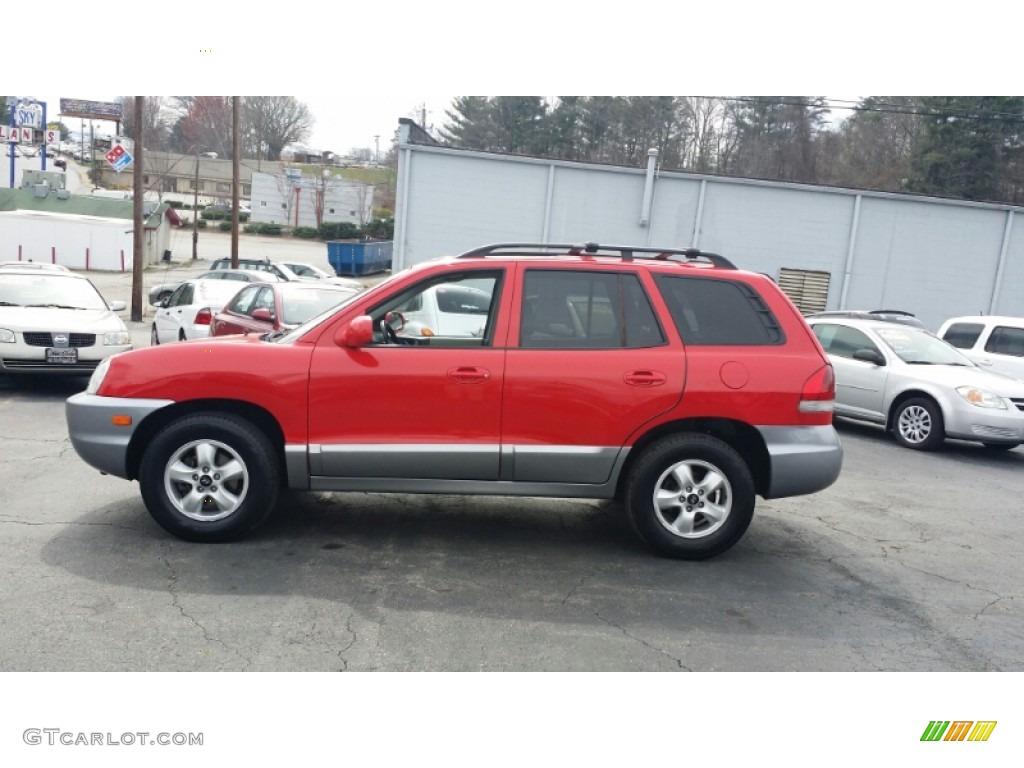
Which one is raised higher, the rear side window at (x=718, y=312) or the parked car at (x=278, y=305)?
the rear side window at (x=718, y=312)

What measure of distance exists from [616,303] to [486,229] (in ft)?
63.5

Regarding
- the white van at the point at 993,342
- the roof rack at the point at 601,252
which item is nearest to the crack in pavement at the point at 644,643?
the roof rack at the point at 601,252

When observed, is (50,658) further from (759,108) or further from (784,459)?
(759,108)

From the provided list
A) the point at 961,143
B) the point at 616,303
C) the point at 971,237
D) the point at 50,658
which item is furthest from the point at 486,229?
the point at 961,143

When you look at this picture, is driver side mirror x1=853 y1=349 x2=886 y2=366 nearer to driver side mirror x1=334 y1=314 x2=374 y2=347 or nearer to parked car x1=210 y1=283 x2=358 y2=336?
parked car x1=210 y1=283 x2=358 y2=336

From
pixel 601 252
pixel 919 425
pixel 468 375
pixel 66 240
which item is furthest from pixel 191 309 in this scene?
pixel 66 240

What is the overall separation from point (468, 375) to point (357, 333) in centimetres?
70

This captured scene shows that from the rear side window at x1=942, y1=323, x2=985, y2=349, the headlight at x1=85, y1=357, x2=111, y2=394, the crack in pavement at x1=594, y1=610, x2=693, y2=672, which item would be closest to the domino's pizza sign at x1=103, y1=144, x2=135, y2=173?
the rear side window at x1=942, y1=323, x2=985, y2=349

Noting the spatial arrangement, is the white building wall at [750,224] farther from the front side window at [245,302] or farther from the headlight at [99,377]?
the headlight at [99,377]

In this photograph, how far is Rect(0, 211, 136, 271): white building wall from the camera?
146 feet

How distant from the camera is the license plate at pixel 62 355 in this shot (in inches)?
403

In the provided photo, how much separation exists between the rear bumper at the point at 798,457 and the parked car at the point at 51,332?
26.8 ft

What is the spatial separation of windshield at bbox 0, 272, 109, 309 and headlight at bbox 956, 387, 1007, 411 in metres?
10.9

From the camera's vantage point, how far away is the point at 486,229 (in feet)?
80.0
